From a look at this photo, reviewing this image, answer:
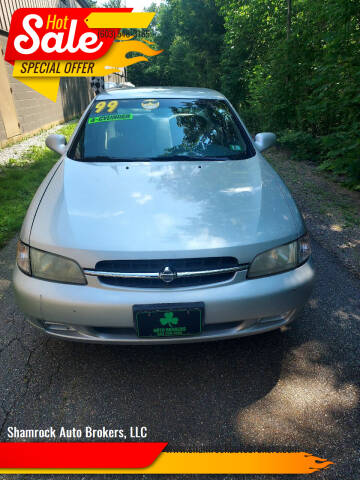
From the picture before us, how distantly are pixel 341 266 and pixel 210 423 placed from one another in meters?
2.16

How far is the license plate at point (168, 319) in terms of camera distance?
179 cm

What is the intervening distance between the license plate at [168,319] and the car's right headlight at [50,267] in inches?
14.4

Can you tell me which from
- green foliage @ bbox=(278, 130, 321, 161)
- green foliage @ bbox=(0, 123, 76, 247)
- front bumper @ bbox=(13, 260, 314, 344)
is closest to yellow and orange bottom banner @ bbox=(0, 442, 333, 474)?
front bumper @ bbox=(13, 260, 314, 344)

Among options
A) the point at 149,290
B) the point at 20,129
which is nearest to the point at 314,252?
the point at 149,290

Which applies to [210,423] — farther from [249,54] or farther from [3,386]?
[249,54]

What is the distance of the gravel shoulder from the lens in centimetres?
370

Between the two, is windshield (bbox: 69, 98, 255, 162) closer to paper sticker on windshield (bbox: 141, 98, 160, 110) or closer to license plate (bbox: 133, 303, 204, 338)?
paper sticker on windshield (bbox: 141, 98, 160, 110)

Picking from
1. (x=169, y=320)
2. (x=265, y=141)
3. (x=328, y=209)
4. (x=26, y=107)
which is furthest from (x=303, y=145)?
(x=26, y=107)

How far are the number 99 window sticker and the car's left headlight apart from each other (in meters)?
1.82

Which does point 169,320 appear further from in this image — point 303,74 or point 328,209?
point 303,74

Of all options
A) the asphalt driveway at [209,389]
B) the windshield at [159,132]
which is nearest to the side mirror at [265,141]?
the windshield at [159,132]

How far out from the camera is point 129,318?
71.1 inches

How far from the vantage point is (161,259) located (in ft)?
5.99

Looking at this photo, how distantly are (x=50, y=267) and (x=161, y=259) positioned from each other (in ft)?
1.99
